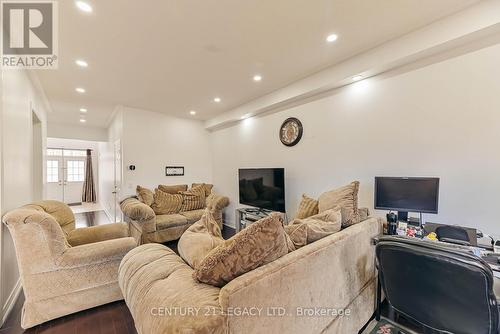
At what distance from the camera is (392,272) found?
137 cm

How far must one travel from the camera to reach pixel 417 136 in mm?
2336

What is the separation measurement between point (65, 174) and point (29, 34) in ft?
27.4

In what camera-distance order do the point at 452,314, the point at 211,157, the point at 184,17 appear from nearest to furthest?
the point at 452,314
the point at 184,17
the point at 211,157

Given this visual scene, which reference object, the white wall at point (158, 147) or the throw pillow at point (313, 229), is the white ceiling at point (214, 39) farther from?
the throw pillow at point (313, 229)

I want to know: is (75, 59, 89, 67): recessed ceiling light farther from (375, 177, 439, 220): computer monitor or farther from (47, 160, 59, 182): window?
(47, 160, 59, 182): window

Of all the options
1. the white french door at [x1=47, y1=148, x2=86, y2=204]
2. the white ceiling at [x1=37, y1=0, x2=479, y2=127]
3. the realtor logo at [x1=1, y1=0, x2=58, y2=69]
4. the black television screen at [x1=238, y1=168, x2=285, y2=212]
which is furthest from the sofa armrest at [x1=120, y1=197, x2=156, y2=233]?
the white french door at [x1=47, y1=148, x2=86, y2=204]

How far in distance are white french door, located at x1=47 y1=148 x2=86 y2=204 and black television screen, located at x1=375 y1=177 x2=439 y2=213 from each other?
10601 mm

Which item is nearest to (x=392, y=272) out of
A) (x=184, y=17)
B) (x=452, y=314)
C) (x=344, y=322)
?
(x=452, y=314)

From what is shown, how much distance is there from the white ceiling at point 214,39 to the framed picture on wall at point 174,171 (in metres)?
1.95

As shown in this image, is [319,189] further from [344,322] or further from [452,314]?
[452,314]

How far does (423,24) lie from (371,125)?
1.08 meters

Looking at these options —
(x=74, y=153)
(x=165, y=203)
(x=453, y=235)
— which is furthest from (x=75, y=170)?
(x=453, y=235)

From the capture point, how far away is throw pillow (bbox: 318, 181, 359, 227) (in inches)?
80.8

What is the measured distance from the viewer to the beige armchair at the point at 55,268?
1751 mm
